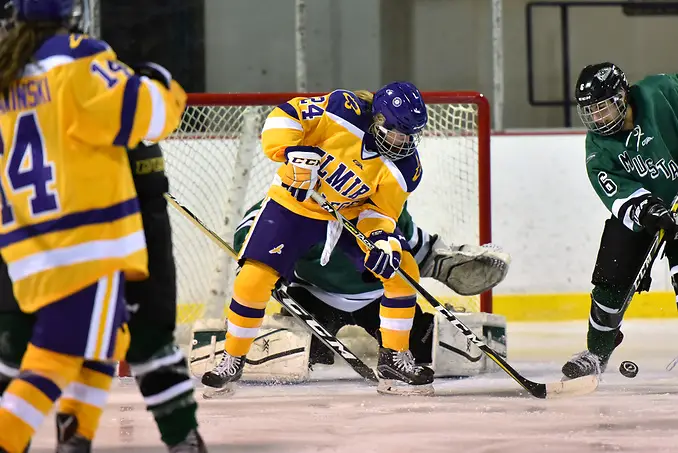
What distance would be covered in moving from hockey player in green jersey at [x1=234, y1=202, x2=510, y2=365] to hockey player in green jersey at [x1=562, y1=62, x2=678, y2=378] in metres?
0.41

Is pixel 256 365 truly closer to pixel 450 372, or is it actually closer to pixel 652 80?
pixel 450 372

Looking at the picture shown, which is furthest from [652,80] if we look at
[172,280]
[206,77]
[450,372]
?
[206,77]

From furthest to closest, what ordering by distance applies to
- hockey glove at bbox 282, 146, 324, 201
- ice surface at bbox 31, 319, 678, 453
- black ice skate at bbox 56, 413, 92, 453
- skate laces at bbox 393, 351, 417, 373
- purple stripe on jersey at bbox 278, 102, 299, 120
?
1. skate laces at bbox 393, 351, 417, 373
2. purple stripe on jersey at bbox 278, 102, 299, 120
3. hockey glove at bbox 282, 146, 324, 201
4. ice surface at bbox 31, 319, 678, 453
5. black ice skate at bbox 56, 413, 92, 453

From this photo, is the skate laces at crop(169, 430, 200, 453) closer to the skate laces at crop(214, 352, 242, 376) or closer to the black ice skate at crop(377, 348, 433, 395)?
the skate laces at crop(214, 352, 242, 376)

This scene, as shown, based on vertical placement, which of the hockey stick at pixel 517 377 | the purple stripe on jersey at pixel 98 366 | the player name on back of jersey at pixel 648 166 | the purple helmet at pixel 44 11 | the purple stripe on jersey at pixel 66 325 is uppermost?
the purple helmet at pixel 44 11

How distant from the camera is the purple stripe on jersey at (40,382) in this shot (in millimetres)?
1533

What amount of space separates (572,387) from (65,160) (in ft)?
5.51

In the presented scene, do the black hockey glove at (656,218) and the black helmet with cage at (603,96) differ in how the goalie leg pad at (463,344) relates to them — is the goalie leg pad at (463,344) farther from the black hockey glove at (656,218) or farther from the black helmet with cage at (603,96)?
the black helmet with cage at (603,96)

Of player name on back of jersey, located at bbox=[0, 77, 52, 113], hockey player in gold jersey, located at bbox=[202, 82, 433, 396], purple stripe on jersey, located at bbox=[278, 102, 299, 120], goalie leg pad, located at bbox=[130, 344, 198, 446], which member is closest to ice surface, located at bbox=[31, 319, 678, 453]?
hockey player in gold jersey, located at bbox=[202, 82, 433, 396]

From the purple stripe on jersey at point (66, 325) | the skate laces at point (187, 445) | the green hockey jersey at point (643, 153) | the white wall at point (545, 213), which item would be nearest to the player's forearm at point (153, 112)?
the purple stripe on jersey at point (66, 325)

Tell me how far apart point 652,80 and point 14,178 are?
195cm

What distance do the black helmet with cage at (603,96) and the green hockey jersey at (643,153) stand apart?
0.06 meters

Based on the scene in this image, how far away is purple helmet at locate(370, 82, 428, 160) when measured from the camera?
8.95ft

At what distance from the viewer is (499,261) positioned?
10.8 feet
